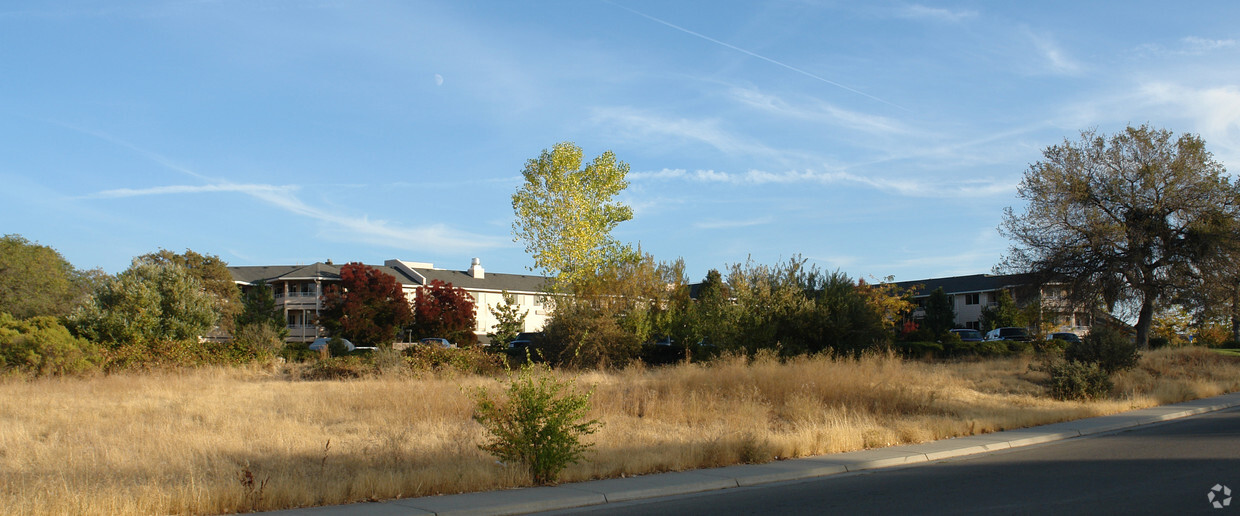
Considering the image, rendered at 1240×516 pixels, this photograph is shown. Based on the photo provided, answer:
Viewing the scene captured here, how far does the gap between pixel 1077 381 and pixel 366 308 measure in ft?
130

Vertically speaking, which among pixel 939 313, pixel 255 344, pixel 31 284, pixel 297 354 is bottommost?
pixel 297 354

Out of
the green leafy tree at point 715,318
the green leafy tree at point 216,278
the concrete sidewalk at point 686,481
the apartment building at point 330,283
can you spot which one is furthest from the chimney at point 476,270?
the concrete sidewalk at point 686,481

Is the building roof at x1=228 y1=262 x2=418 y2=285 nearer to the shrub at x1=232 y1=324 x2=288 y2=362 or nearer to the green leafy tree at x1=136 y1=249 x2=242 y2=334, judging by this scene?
the green leafy tree at x1=136 y1=249 x2=242 y2=334

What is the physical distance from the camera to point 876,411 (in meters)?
17.8

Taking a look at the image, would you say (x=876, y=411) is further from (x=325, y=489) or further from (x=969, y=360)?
(x=969, y=360)

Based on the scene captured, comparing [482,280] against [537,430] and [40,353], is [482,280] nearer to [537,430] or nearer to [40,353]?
[40,353]

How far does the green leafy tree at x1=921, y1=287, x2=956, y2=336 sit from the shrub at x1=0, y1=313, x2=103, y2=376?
189ft

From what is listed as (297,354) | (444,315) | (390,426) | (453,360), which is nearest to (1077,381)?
(390,426)

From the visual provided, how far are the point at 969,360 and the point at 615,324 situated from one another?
14640mm

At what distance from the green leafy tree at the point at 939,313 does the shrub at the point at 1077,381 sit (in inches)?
1718

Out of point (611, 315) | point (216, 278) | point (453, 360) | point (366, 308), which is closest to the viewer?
point (453, 360)

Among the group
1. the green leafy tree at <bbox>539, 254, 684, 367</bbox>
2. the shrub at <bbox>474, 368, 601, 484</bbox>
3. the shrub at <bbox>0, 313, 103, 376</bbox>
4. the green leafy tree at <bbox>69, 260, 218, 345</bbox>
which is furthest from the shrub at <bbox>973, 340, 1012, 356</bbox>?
the shrub at <bbox>0, 313, 103, 376</bbox>

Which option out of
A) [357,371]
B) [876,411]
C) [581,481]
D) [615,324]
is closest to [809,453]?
[581,481]

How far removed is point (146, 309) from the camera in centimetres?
2889
